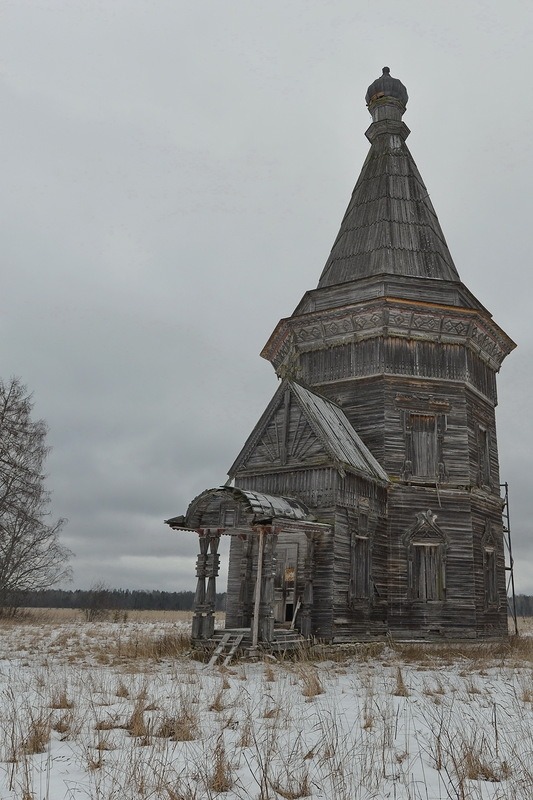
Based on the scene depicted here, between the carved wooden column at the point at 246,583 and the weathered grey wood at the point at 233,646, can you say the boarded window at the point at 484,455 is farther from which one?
the weathered grey wood at the point at 233,646

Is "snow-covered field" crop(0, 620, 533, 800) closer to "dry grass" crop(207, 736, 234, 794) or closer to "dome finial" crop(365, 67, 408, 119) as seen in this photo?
"dry grass" crop(207, 736, 234, 794)

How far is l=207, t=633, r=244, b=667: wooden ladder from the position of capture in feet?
46.2

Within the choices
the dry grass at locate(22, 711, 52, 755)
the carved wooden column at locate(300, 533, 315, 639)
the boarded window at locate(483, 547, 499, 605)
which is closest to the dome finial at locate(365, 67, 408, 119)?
the boarded window at locate(483, 547, 499, 605)

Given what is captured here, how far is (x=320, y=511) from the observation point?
17625 mm

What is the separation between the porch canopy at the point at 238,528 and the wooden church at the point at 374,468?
1.6 inches

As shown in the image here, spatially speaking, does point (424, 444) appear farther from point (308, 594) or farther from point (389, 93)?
point (389, 93)

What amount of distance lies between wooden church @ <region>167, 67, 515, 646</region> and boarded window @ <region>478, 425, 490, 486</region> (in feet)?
0.36

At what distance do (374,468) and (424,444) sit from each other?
8.26ft

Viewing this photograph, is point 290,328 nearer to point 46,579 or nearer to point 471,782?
point 46,579

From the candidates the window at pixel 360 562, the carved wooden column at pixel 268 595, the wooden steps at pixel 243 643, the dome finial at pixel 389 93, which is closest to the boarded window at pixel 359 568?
the window at pixel 360 562

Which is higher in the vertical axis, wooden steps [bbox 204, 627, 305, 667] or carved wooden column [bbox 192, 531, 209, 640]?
carved wooden column [bbox 192, 531, 209, 640]

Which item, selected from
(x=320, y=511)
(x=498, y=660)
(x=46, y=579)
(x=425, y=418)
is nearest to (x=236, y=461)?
(x=320, y=511)

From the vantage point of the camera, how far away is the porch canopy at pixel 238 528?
595 inches

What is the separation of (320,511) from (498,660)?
18.4ft
